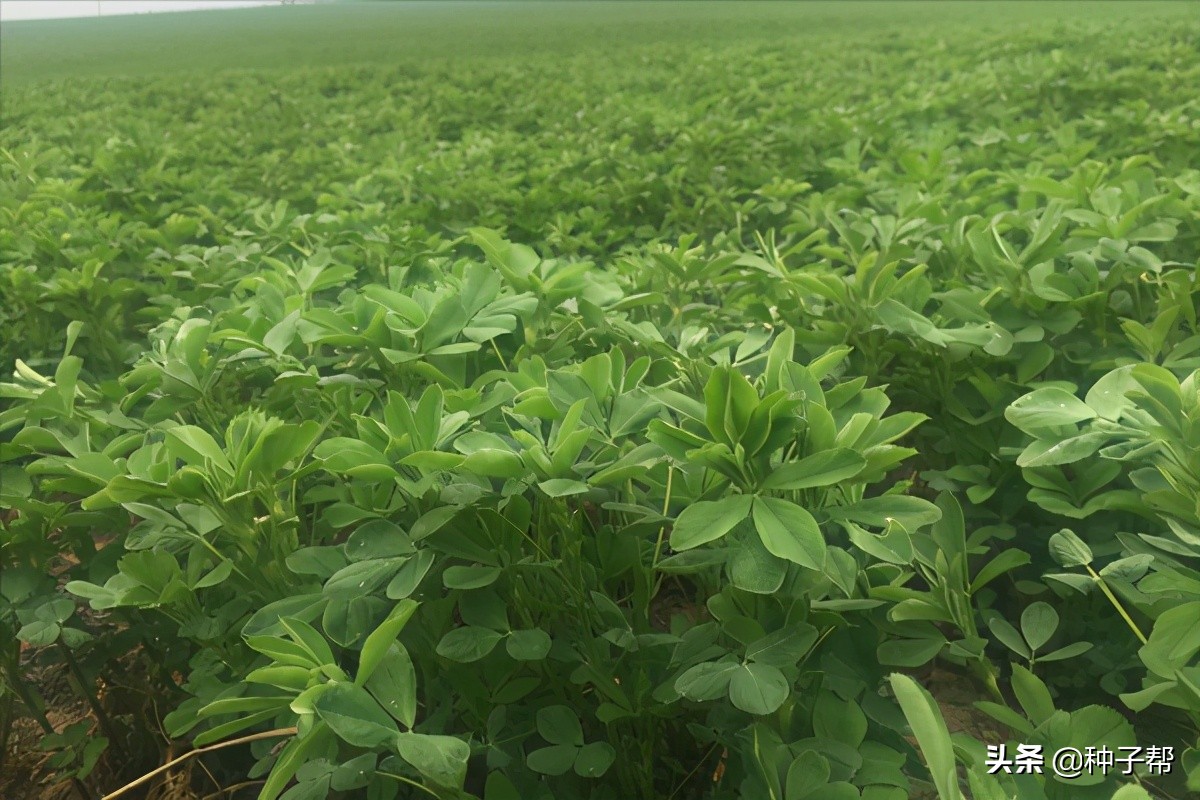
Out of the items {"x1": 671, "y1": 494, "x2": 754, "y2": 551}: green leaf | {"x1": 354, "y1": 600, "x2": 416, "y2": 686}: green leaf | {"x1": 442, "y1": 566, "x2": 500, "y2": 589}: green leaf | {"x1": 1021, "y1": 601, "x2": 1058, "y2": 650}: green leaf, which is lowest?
{"x1": 1021, "y1": 601, "x2": 1058, "y2": 650}: green leaf

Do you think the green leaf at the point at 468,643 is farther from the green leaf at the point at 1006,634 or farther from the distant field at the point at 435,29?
the distant field at the point at 435,29

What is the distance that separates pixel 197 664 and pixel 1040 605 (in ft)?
3.66

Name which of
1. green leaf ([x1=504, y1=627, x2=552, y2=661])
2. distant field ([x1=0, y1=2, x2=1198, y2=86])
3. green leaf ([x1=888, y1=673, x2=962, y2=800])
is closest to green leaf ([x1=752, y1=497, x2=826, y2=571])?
green leaf ([x1=888, y1=673, x2=962, y2=800])

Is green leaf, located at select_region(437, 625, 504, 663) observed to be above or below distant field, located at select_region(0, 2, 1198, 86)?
below

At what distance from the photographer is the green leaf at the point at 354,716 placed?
28.0 inches

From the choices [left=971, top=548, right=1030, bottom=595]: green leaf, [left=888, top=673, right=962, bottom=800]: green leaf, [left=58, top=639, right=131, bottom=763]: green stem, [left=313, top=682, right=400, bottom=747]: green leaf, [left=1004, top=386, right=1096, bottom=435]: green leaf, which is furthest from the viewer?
[left=58, top=639, right=131, bottom=763]: green stem

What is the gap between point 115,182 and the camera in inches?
125

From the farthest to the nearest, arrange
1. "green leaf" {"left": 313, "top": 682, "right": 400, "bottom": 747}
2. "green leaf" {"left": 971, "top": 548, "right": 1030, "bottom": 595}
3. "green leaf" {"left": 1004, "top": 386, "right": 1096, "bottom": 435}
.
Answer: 1. "green leaf" {"left": 971, "top": 548, "right": 1030, "bottom": 595}
2. "green leaf" {"left": 1004, "top": 386, "right": 1096, "bottom": 435}
3. "green leaf" {"left": 313, "top": 682, "right": 400, "bottom": 747}

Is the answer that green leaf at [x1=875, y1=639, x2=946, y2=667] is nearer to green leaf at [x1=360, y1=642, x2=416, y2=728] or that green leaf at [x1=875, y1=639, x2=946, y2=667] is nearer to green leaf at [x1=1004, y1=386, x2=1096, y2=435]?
green leaf at [x1=1004, y1=386, x2=1096, y2=435]

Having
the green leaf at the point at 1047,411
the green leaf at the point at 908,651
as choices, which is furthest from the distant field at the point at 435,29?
the green leaf at the point at 908,651

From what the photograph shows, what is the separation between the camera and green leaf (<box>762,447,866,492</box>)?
2.50 ft

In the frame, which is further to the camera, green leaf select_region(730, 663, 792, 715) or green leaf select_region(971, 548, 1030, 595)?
green leaf select_region(971, 548, 1030, 595)

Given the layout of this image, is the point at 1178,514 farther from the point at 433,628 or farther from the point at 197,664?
the point at 197,664

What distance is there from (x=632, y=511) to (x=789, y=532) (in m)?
0.19
